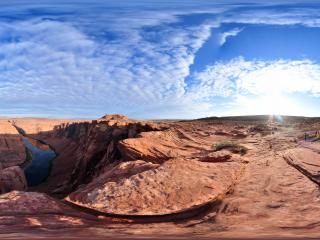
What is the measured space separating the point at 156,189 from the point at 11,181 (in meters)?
14.2

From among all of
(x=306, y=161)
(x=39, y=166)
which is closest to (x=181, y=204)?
(x=306, y=161)

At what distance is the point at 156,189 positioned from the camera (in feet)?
37.7

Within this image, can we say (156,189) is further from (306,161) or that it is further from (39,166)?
(39,166)

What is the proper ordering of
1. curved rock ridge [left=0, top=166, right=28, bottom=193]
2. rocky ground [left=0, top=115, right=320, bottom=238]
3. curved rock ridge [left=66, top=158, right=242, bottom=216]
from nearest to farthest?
rocky ground [left=0, top=115, right=320, bottom=238] < curved rock ridge [left=66, top=158, right=242, bottom=216] < curved rock ridge [left=0, top=166, right=28, bottom=193]

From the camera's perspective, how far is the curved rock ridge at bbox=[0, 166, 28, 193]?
22016mm

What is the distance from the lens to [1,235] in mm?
8133

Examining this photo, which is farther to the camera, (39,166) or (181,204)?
(39,166)

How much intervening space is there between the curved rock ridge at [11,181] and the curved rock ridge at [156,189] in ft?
36.2

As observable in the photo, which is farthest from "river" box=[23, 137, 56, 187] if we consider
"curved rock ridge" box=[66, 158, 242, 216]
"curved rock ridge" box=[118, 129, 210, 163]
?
"curved rock ridge" box=[66, 158, 242, 216]

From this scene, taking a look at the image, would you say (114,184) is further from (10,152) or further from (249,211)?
(10,152)

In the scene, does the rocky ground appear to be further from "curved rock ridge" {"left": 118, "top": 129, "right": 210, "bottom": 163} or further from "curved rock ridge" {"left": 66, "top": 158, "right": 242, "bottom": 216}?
"curved rock ridge" {"left": 118, "top": 129, "right": 210, "bottom": 163}

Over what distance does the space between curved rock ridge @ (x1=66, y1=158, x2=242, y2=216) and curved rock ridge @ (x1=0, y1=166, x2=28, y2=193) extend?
11026 mm

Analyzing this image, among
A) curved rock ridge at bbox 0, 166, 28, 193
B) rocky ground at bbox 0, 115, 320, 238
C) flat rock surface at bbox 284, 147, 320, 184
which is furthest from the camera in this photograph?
curved rock ridge at bbox 0, 166, 28, 193

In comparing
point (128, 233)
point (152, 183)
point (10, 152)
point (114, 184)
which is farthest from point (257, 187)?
point (10, 152)
